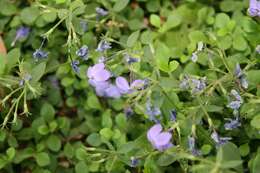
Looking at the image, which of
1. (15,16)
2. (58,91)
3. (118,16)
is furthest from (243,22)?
(15,16)

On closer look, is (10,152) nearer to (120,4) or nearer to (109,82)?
(109,82)

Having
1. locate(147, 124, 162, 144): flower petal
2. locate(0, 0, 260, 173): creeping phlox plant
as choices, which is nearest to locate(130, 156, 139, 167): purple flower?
locate(0, 0, 260, 173): creeping phlox plant

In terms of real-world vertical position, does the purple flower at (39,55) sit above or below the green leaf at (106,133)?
above

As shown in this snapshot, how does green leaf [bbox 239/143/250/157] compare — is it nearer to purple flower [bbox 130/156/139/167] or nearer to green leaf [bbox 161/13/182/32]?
purple flower [bbox 130/156/139/167]

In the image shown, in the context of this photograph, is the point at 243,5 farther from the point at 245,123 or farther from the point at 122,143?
the point at 122,143

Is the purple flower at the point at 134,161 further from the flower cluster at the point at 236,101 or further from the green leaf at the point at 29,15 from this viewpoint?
the green leaf at the point at 29,15

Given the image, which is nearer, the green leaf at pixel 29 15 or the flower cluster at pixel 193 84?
the flower cluster at pixel 193 84

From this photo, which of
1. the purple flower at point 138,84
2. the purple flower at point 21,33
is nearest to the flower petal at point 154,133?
the purple flower at point 138,84

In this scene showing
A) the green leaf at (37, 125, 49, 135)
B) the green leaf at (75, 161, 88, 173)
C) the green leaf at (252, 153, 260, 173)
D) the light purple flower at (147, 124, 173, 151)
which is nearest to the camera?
the light purple flower at (147, 124, 173, 151)
